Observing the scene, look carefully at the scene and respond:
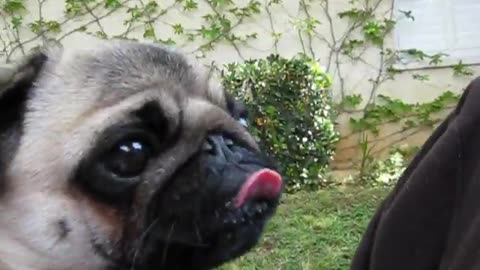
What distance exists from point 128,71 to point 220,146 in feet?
0.55

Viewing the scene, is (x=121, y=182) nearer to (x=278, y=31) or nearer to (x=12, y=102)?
(x=12, y=102)

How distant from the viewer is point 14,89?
143cm

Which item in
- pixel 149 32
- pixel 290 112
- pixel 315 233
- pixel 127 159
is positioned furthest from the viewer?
pixel 149 32

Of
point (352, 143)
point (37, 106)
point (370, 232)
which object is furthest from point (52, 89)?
point (352, 143)

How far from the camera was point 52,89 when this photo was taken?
144cm

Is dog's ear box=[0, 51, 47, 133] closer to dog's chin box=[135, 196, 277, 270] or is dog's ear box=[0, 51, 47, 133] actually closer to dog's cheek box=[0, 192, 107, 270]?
dog's cheek box=[0, 192, 107, 270]

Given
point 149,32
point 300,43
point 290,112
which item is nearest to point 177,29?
point 149,32

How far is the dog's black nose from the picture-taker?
1.39 metres

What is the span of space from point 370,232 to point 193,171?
0.36m

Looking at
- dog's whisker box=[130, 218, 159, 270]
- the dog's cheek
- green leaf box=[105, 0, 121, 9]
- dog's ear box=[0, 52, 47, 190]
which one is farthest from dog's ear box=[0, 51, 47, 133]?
Result: green leaf box=[105, 0, 121, 9]

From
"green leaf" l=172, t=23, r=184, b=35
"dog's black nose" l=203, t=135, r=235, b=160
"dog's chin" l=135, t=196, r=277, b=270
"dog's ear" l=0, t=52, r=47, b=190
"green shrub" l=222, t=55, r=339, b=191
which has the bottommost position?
"green shrub" l=222, t=55, r=339, b=191

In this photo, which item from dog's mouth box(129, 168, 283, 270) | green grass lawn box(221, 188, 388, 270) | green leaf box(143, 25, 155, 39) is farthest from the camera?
green leaf box(143, 25, 155, 39)

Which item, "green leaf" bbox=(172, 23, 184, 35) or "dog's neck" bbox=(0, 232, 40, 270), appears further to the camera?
"green leaf" bbox=(172, 23, 184, 35)

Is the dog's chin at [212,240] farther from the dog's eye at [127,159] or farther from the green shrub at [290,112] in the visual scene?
the green shrub at [290,112]
